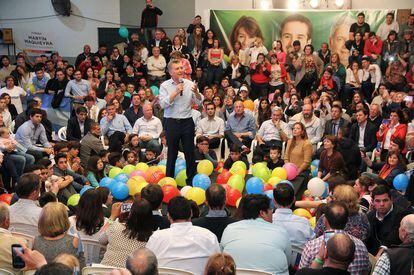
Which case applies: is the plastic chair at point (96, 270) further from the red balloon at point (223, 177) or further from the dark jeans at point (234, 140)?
the dark jeans at point (234, 140)

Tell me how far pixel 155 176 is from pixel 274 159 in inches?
65.0

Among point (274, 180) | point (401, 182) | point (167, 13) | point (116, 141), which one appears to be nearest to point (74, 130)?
point (116, 141)

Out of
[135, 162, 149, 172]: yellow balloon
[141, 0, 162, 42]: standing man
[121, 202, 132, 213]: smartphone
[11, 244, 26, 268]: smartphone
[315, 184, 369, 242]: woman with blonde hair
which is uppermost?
[141, 0, 162, 42]: standing man

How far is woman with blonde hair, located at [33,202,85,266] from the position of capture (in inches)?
163

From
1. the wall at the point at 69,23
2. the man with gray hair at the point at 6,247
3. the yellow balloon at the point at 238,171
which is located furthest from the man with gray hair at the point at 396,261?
the wall at the point at 69,23

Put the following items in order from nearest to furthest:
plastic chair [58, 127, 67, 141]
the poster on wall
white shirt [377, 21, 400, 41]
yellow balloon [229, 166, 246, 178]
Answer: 1. yellow balloon [229, 166, 246, 178]
2. plastic chair [58, 127, 67, 141]
3. white shirt [377, 21, 400, 41]
4. the poster on wall

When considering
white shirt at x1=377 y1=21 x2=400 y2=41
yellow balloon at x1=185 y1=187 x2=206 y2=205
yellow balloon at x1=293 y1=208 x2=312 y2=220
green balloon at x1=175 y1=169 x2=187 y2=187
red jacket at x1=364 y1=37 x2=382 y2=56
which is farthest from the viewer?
white shirt at x1=377 y1=21 x2=400 y2=41

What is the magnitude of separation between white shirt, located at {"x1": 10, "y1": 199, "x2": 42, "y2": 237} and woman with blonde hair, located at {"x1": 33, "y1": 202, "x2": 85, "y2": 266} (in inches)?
30.9

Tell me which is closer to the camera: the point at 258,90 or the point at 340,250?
the point at 340,250

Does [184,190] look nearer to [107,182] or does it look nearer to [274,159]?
[107,182]

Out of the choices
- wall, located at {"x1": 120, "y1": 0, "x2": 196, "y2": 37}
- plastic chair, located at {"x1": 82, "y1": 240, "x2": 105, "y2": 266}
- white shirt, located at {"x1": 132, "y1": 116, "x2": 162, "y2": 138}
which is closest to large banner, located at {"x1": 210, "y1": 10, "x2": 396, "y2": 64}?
wall, located at {"x1": 120, "y1": 0, "x2": 196, "y2": 37}

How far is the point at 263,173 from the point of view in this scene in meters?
7.91

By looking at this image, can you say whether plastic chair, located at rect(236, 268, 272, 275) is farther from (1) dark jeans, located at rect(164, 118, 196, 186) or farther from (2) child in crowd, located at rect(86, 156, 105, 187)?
(2) child in crowd, located at rect(86, 156, 105, 187)

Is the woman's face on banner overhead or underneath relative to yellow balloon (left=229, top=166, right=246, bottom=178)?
overhead
